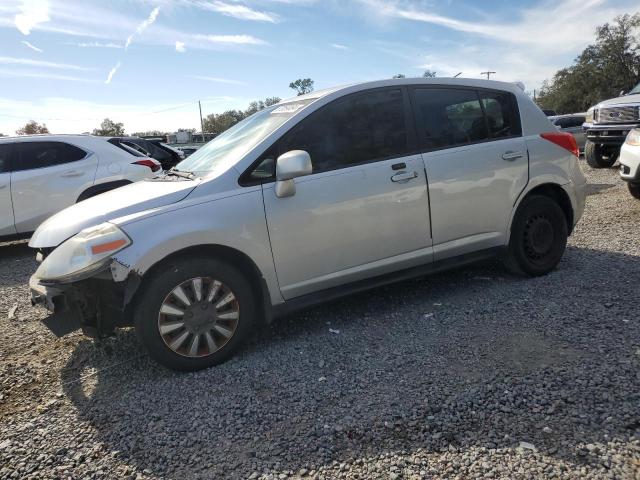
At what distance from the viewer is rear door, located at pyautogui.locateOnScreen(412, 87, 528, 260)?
13.2 ft

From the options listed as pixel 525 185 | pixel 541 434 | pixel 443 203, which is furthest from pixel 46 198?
pixel 541 434

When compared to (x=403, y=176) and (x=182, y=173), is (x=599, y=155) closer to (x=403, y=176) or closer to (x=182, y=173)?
(x=403, y=176)

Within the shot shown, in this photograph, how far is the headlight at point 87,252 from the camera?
3.00 metres

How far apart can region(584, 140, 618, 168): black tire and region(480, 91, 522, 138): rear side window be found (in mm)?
8781

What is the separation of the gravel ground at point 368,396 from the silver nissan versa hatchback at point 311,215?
366 millimetres

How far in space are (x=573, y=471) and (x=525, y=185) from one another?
282 centimetres

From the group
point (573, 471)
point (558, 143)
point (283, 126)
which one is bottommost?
point (573, 471)

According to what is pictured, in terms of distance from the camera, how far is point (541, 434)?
239cm

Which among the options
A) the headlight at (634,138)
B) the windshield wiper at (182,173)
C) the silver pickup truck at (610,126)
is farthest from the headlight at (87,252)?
the silver pickup truck at (610,126)

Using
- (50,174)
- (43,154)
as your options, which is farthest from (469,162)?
(43,154)

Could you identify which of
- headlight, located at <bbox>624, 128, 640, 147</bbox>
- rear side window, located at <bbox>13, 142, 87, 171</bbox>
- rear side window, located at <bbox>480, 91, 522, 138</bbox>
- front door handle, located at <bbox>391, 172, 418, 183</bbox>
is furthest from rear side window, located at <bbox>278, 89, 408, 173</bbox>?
rear side window, located at <bbox>13, 142, 87, 171</bbox>

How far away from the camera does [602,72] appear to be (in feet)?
158

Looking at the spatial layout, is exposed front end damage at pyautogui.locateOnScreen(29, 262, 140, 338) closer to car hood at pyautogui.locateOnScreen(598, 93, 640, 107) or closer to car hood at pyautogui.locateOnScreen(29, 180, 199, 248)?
car hood at pyautogui.locateOnScreen(29, 180, 199, 248)

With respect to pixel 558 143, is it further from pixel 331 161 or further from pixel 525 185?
pixel 331 161
